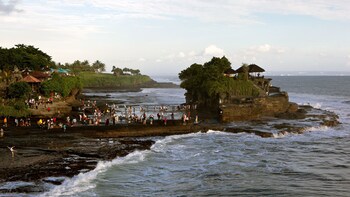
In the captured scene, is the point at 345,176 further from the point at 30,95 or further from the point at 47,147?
the point at 30,95

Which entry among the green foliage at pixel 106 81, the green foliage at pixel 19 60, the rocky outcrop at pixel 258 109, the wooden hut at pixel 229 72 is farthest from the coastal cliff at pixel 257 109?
the green foliage at pixel 106 81

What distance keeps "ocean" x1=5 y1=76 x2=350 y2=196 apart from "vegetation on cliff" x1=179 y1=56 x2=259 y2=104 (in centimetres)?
1821

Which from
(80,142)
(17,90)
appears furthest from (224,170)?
(17,90)

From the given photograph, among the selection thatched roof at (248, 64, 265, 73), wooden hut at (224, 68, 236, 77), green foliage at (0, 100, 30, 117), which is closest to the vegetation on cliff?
wooden hut at (224, 68, 236, 77)

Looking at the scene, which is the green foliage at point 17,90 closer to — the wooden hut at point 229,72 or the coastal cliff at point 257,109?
the coastal cliff at point 257,109

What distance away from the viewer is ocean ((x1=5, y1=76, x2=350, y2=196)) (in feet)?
78.3

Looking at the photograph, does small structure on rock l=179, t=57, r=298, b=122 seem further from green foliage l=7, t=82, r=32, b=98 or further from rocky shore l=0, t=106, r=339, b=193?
green foliage l=7, t=82, r=32, b=98

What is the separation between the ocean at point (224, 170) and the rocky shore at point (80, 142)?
147cm

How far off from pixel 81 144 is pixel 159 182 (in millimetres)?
11821

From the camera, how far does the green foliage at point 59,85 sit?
60469mm

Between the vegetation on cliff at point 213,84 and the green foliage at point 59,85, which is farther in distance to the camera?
the green foliage at point 59,85

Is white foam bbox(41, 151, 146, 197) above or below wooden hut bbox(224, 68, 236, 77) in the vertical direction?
below

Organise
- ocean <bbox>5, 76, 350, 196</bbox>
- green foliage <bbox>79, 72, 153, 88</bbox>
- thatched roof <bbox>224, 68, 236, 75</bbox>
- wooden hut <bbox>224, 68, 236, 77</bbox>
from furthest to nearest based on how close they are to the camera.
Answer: green foliage <bbox>79, 72, 153, 88</bbox>
thatched roof <bbox>224, 68, 236, 75</bbox>
wooden hut <bbox>224, 68, 236, 77</bbox>
ocean <bbox>5, 76, 350, 196</bbox>

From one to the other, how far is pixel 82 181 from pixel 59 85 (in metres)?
40.8
